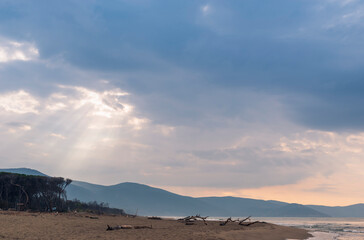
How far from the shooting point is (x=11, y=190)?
8131 cm

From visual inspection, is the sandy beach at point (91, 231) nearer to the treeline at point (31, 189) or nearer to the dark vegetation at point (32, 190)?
the dark vegetation at point (32, 190)

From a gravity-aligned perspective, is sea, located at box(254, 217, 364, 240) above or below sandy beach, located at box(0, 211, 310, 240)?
below

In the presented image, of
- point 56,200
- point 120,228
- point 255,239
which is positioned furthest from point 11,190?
point 255,239

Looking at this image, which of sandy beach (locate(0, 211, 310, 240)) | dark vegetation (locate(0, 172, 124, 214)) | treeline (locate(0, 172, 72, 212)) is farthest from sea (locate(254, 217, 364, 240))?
treeline (locate(0, 172, 72, 212))

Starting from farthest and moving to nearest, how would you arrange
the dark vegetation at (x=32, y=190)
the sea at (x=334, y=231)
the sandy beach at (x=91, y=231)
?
the dark vegetation at (x=32, y=190)
the sea at (x=334, y=231)
the sandy beach at (x=91, y=231)

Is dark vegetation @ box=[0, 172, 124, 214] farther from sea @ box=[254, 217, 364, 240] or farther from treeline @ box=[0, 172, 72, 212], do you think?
sea @ box=[254, 217, 364, 240]

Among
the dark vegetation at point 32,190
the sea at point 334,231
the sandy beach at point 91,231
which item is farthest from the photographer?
the dark vegetation at point 32,190

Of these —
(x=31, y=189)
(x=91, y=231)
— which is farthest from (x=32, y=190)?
(x=91, y=231)

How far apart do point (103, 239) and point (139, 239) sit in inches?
117

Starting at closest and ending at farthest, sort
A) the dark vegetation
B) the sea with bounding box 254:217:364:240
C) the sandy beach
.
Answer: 1. the sandy beach
2. the sea with bounding box 254:217:364:240
3. the dark vegetation

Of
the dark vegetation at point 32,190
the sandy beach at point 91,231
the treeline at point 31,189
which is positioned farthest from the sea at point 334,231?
the treeline at point 31,189

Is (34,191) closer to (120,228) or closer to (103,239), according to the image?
(120,228)

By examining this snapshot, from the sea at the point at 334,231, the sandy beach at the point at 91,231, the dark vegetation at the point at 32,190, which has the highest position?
the dark vegetation at the point at 32,190

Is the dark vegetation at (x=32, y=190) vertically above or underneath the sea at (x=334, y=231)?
above
